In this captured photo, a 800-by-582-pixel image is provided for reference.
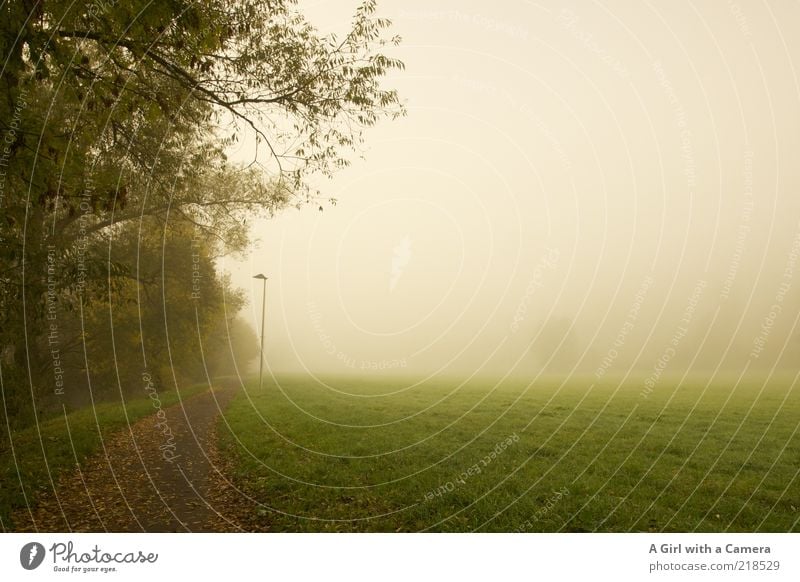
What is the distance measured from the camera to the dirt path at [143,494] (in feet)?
27.6

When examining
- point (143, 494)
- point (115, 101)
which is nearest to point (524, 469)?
point (143, 494)

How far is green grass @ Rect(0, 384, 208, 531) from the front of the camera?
30.5 ft

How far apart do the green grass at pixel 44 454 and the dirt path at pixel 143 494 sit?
307mm

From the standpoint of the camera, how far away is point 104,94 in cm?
887

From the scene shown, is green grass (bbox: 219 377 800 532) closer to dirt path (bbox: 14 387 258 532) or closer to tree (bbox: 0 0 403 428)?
dirt path (bbox: 14 387 258 532)

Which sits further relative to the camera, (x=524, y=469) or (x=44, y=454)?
(x=44, y=454)

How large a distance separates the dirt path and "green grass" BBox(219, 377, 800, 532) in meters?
0.76

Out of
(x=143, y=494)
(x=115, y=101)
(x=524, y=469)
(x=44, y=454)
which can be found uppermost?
(x=115, y=101)

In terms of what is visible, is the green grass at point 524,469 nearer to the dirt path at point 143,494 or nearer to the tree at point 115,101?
the dirt path at point 143,494

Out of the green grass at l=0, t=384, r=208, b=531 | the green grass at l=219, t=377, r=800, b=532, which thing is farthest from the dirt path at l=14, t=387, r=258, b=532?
the green grass at l=219, t=377, r=800, b=532

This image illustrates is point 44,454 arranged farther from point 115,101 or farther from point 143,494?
point 115,101

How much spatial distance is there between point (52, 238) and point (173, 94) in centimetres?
417

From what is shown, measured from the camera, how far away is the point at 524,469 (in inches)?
440

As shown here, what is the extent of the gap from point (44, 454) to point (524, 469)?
12.0 metres
